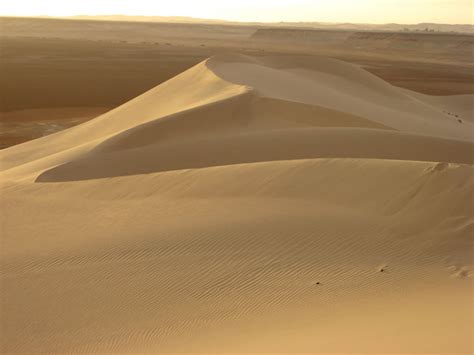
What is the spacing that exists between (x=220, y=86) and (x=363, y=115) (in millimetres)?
3966

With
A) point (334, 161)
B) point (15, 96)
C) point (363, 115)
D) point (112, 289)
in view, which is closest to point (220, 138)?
point (334, 161)

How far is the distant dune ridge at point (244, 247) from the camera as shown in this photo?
15.5 ft

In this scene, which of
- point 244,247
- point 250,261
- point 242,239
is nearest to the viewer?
point 250,261

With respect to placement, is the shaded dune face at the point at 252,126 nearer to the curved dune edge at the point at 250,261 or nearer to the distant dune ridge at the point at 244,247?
the distant dune ridge at the point at 244,247

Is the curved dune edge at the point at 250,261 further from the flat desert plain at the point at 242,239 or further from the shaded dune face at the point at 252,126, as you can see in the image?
the shaded dune face at the point at 252,126

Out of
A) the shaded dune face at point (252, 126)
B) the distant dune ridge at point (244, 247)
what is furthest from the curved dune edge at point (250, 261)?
the shaded dune face at point (252, 126)

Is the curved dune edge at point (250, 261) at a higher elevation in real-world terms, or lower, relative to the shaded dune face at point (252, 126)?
lower

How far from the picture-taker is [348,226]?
6754 mm

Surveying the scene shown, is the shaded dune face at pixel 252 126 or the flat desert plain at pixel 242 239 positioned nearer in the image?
the flat desert plain at pixel 242 239

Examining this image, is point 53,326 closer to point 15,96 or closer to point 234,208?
point 234,208

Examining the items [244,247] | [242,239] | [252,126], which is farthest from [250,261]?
[252,126]

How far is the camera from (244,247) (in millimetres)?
6340

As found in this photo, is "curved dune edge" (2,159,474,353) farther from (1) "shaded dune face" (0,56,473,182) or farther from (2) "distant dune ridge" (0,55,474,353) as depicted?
(1) "shaded dune face" (0,56,473,182)

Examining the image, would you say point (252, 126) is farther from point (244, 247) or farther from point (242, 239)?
point (244, 247)
